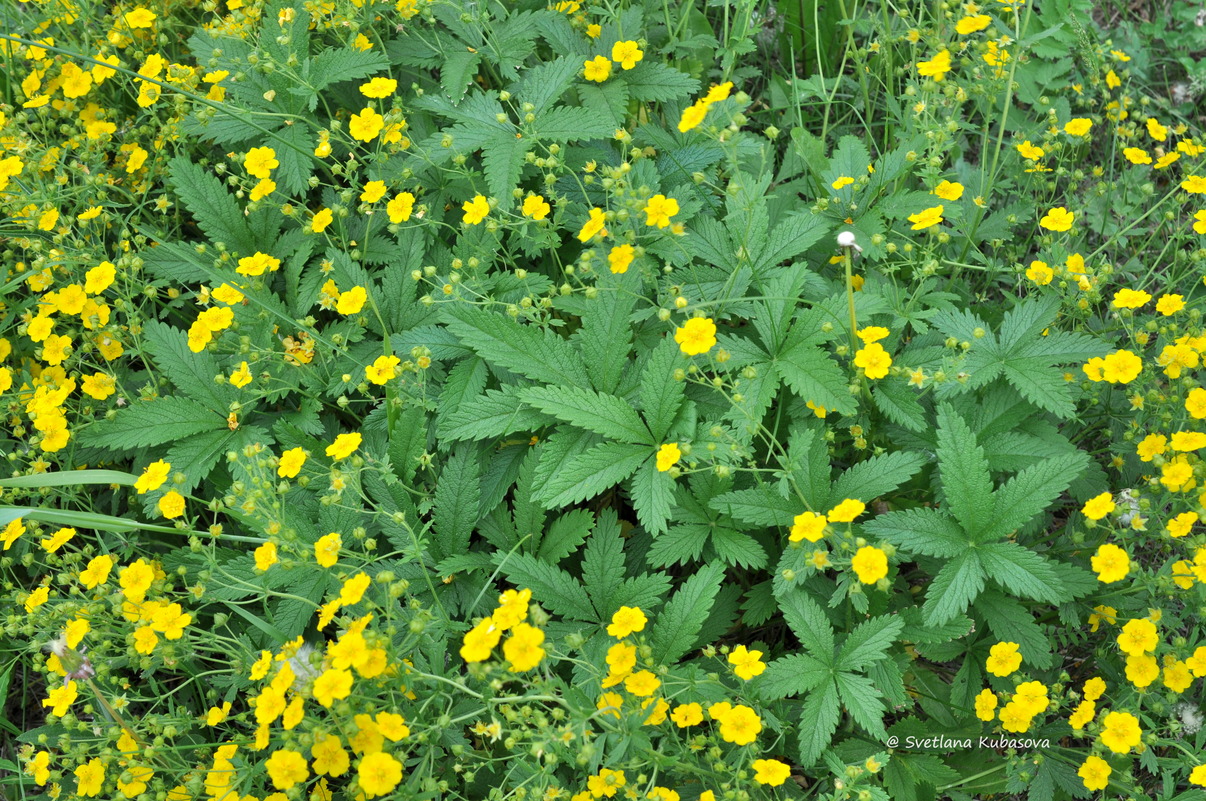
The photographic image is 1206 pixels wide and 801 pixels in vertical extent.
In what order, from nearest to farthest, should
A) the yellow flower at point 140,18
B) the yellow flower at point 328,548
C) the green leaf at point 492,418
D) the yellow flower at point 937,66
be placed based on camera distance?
the yellow flower at point 328,548 < the green leaf at point 492,418 < the yellow flower at point 937,66 < the yellow flower at point 140,18

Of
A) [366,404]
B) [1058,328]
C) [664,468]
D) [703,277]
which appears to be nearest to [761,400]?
[664,468]

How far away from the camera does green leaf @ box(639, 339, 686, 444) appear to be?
7.35 ft

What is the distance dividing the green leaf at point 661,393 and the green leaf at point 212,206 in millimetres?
1484

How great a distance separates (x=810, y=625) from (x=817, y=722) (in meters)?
0.22

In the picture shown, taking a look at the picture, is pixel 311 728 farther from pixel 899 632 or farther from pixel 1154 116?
pixel 1154 116

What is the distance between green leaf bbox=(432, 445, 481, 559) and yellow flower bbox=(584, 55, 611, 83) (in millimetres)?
1280

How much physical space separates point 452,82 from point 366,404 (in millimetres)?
1047

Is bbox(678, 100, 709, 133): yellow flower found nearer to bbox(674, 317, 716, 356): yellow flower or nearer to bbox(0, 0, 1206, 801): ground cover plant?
bbox(0, 0, 1206, 801): ground cover plant

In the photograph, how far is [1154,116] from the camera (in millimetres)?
3619

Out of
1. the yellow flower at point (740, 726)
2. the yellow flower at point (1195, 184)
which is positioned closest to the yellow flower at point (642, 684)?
the yellow flower at point (740, 726)

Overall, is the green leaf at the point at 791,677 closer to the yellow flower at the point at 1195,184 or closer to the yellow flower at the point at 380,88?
the yellow flower at the point at 1195,184

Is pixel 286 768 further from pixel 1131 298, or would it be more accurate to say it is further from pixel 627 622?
pixel 1131 298

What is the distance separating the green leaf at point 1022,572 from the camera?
204 cm

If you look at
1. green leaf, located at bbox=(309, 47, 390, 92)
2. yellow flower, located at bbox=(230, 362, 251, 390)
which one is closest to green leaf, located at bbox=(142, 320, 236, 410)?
yellow flower, located at bbox=(230, 362, 251, 390)
